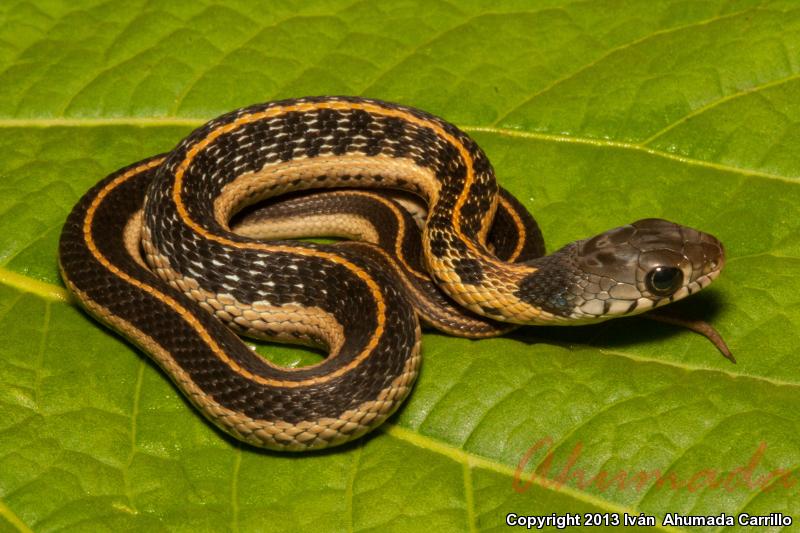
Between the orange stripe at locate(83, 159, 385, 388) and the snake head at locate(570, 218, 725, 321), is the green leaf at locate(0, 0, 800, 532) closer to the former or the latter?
the snake head at locate(570, 218, 725, 321)

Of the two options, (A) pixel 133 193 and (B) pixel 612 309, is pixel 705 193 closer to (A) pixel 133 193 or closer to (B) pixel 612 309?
(B) pixel 612 309

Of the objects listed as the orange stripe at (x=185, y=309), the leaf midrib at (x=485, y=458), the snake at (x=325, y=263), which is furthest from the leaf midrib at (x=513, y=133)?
the leaf midrib at (x=485, y=458)

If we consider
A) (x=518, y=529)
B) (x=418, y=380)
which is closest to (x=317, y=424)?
(x=418, y=380)

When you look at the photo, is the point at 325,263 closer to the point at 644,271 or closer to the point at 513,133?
the point at 513,133

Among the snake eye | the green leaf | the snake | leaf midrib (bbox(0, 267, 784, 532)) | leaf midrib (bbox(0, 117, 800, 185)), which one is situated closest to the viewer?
leaf midrib (bbox(0, 267, 784, 532))

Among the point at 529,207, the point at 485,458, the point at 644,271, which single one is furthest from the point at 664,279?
the point at 485,458

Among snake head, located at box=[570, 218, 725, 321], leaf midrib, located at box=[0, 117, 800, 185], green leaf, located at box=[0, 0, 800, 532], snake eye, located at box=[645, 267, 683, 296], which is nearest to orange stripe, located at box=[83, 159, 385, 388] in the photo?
green leaf, located at box=[0, 0, 800, 532]
